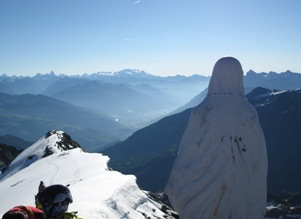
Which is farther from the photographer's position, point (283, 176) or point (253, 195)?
point (283, 176)

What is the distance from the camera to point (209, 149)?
7211 millimetres

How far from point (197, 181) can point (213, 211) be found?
0.69 meters

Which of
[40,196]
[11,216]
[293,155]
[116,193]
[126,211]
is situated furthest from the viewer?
[293,155]

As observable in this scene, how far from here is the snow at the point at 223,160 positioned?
22.9ft

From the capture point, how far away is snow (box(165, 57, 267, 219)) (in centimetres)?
699

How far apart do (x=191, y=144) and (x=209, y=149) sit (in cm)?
45

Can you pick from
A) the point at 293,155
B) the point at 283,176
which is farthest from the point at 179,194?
the point at 293,155

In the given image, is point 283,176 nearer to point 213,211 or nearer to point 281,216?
point 281,216

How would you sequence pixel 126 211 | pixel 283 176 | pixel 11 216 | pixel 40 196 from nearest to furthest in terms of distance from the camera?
pixel 11 216
pixel 40 196
pixel 126 211
pixel 283 176

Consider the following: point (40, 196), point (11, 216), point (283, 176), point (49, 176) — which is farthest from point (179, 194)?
point (283, 176)

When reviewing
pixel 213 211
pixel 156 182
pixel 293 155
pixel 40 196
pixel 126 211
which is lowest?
pixel 156 182

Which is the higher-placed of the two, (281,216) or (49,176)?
(49,176)

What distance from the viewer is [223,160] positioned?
23.2 feet

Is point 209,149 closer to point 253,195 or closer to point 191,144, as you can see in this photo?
point 191,144
